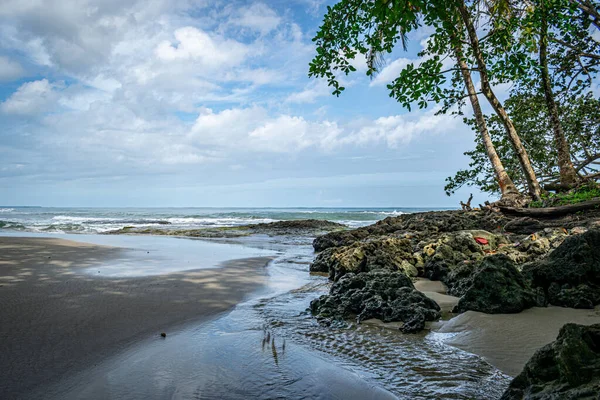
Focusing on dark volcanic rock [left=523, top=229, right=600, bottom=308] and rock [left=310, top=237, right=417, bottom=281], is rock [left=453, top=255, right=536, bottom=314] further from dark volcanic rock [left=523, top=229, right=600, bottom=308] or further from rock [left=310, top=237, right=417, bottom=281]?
rock [left=310, top=237, right=417, bottom=281]

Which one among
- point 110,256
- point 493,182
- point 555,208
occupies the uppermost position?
point 493,182

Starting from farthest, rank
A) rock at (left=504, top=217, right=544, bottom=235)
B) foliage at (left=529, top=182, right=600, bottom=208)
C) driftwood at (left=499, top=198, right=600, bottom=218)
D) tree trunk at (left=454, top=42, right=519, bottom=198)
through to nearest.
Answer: tree trunk at (left=454, top=42, right=519, bottom=198)
foliage at (left=529, top=182, right=600, bottom=208)
rock at (left=504, top=217, right=544, bottom=235)
driftwood at (left=499, top=198, right=600, bottom=218)

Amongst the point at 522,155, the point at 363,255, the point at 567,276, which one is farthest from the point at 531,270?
the point at 522,155

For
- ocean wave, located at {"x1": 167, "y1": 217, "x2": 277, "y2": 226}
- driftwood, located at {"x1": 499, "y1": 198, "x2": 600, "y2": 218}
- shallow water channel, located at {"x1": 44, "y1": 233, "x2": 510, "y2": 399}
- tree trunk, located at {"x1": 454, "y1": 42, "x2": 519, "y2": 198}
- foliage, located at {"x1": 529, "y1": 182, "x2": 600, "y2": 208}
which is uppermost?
tree trunk, located at {"x1": 454, "y1": 42, "x2": 519, "y2": 198}

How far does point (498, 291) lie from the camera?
4121 millimetres

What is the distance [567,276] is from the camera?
4328 mm

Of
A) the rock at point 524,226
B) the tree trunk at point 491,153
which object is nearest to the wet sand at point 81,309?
the rock at point 524,226

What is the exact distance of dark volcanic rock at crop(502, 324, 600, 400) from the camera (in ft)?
5.47

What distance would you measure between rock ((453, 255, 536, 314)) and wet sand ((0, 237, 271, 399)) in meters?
3.17

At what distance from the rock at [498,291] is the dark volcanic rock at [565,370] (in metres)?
2.20

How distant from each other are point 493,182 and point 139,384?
16.7m

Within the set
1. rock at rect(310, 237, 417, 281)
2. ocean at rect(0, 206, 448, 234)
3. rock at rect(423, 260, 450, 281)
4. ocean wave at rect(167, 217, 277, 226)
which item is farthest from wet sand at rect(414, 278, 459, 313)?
ocean wave at rect(167, 217, 277, 226)

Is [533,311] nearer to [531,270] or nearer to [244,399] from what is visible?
[531,270]

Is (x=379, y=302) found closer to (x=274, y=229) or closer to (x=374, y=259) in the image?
(x=374, y=259)
